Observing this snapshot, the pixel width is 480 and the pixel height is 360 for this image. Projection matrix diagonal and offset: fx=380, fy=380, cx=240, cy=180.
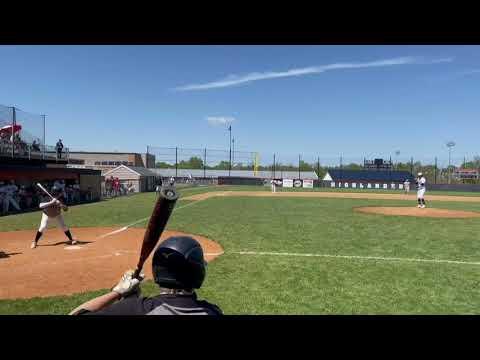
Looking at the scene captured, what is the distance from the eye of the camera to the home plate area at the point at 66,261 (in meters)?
6.43

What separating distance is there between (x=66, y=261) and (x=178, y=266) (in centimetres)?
732

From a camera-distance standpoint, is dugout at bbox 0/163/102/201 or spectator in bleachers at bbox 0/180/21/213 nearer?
spectator in bleachers at bbox 0/180/21/213

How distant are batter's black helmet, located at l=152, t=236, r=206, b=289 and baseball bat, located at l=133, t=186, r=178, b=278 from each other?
0.17 m

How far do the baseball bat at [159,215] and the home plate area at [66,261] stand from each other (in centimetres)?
446

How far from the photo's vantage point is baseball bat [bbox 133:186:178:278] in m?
2.16

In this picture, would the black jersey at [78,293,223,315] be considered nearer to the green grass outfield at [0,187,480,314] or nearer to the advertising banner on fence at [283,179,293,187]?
the green grass outfield at [0,187,480,314]

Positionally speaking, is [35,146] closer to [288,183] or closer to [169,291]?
[169,291]

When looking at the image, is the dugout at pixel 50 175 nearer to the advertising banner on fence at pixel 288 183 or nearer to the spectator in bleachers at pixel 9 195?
the spectator in bleachers at pixel 9 195

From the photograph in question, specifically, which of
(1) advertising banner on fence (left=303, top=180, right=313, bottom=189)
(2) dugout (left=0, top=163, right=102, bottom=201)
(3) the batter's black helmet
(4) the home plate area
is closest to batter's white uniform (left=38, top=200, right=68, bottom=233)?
(4) the home plate area

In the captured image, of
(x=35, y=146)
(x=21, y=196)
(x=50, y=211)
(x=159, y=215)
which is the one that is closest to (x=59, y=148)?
(x=35, y=146)

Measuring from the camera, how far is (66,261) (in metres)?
8.36
